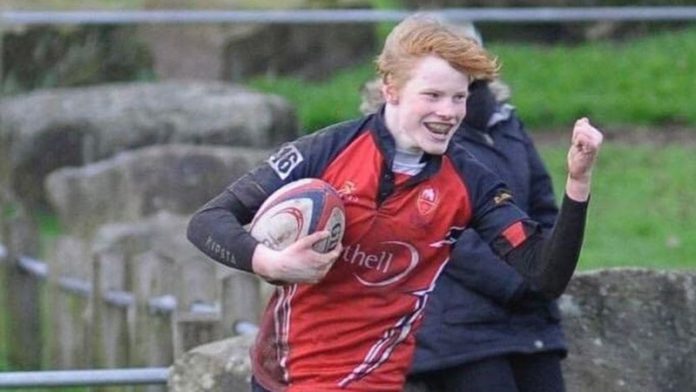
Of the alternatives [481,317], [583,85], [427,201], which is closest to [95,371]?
[481,317]

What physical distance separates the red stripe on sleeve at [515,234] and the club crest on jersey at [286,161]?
17.9 inches

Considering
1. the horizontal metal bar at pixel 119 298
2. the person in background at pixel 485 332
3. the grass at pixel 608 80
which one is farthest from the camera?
the grass at pixel 608 80

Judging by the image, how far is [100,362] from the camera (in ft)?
26.0

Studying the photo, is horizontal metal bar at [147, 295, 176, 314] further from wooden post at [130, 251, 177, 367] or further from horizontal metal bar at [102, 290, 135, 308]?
horizontal metal bar at [102, 290, 135, 308]

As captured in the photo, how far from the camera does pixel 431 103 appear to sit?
14.6 feet

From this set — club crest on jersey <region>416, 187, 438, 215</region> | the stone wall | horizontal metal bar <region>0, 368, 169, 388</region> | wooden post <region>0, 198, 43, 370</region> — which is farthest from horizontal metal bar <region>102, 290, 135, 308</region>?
club crest on jersey <region>416, 187, 438, 215</region>

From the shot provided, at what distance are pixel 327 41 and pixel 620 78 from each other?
2004 millimetres

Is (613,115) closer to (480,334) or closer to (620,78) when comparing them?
(620,78)

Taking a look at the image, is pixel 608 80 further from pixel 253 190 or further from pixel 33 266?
pixel 253 190

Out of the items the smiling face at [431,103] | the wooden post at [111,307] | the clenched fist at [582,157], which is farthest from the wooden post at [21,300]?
the clenched fist at [582,157]

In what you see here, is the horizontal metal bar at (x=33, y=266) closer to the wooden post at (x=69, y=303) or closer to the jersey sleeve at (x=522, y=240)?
the wooden post at (x=69, y=303)

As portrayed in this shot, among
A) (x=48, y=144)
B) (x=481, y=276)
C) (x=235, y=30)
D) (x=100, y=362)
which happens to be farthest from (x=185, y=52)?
(x=481, y=276)

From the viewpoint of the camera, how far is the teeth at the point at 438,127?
4.46m

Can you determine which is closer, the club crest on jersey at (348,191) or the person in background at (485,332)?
the club crest on jersey at (348,191)
